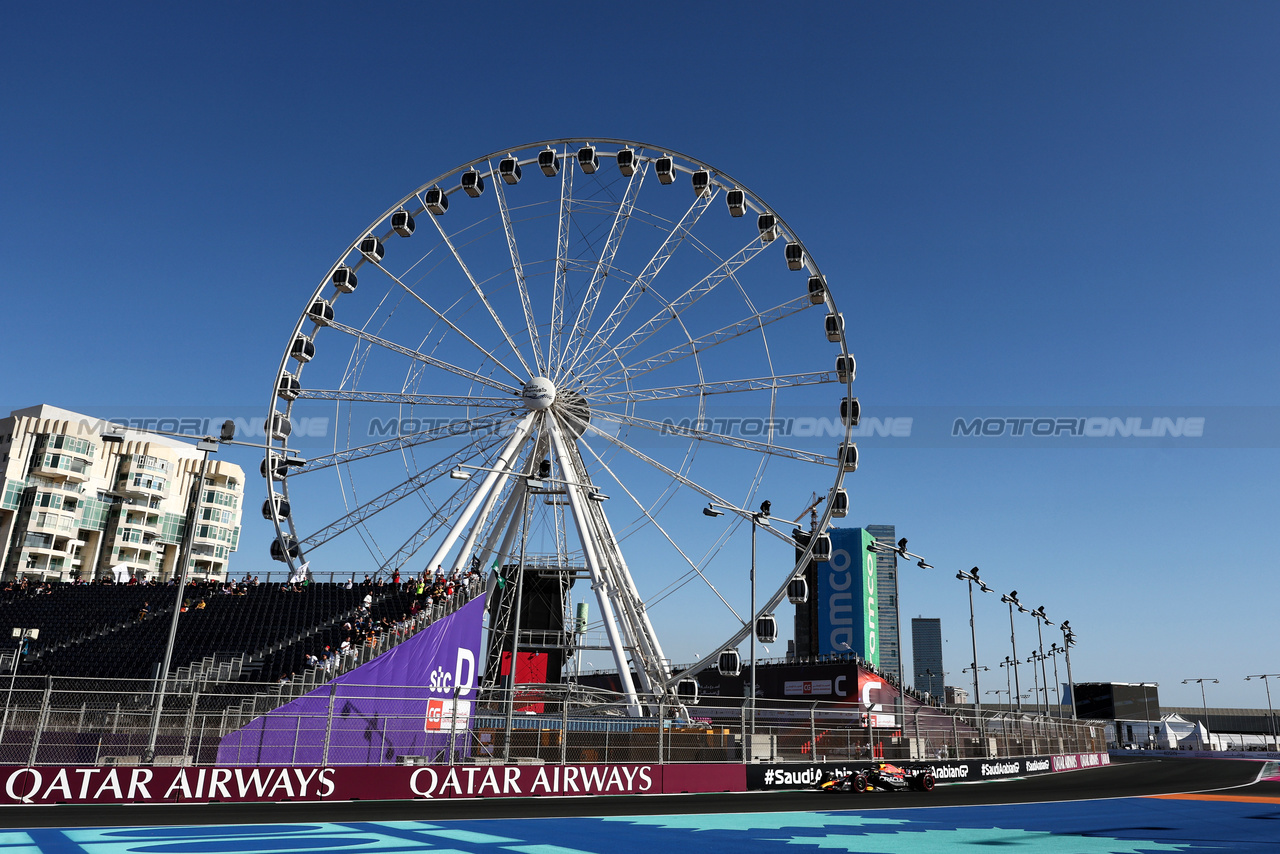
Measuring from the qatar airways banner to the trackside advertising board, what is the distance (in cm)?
5835

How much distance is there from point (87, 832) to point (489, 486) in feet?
61.6

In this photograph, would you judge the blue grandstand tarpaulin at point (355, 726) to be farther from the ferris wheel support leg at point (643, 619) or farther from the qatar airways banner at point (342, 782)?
the ferris wheel support leg at point (643, 619)

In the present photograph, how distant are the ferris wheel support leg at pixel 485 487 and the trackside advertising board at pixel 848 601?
2007 inches

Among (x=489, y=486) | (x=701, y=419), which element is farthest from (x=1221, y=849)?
(x=489, y=486)

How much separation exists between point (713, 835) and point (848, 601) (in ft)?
225

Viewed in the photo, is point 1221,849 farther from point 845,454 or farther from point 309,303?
point 309,303

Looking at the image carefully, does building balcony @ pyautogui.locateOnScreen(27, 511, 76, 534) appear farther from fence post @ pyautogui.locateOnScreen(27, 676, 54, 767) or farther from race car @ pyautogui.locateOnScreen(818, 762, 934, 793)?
race car @ pyautogui.locateOnScreen(818, 762, 934, 793)

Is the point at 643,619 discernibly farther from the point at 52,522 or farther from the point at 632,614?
the point at 52,522

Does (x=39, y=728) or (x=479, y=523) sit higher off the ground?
(x=479, y=523)

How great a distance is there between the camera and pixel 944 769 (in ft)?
88.6

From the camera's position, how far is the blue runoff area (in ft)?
39.1

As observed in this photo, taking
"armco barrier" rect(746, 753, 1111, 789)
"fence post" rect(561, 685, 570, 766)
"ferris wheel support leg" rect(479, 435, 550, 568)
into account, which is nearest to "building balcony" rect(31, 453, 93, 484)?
"ferris wheel support leg" rect(479, 435, 550, 568)

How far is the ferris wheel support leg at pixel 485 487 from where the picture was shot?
29891 mm

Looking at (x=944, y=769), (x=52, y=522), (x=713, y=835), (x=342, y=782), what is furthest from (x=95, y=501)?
(x=713, y=835)
